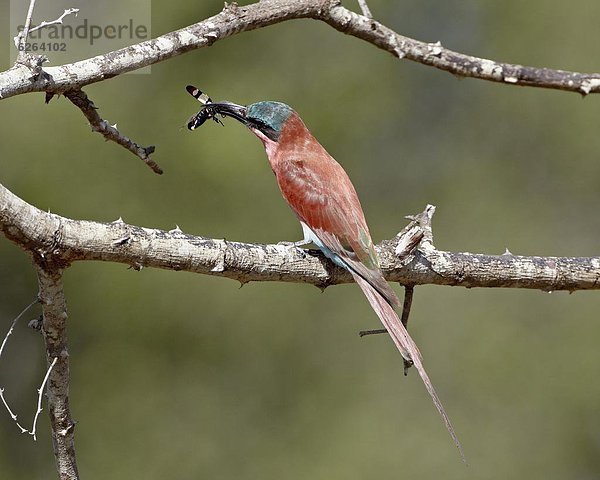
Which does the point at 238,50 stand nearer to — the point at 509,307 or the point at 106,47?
the point at 106,47

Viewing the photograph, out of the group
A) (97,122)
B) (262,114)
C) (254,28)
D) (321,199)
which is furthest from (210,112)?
(97,122)

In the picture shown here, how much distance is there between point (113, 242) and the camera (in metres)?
2.29

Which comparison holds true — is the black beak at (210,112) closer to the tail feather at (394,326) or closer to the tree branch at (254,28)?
the tree branch at (254,28)

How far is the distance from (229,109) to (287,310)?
408 cm

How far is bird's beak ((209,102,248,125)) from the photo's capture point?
3612mm

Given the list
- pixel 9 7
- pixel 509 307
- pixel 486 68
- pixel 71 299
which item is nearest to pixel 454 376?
pixel 509 307

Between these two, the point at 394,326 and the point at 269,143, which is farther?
the point at 269,143

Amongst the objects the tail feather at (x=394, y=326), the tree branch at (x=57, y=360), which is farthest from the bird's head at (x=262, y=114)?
the tree branch at (x=57, y=360)

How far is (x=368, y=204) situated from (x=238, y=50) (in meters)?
1.58

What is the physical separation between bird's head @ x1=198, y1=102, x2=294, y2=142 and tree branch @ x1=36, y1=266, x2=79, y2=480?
1.47 m

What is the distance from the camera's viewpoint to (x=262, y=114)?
12.1ft

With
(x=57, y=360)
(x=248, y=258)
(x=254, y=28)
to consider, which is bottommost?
(x=57, y=360)

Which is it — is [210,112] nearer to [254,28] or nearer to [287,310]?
[254,28]

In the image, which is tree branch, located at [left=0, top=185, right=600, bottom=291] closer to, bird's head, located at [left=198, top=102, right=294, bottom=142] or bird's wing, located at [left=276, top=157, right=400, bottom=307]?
bird's wing, located at [left=276, top=157, right=400, bottom=307]
